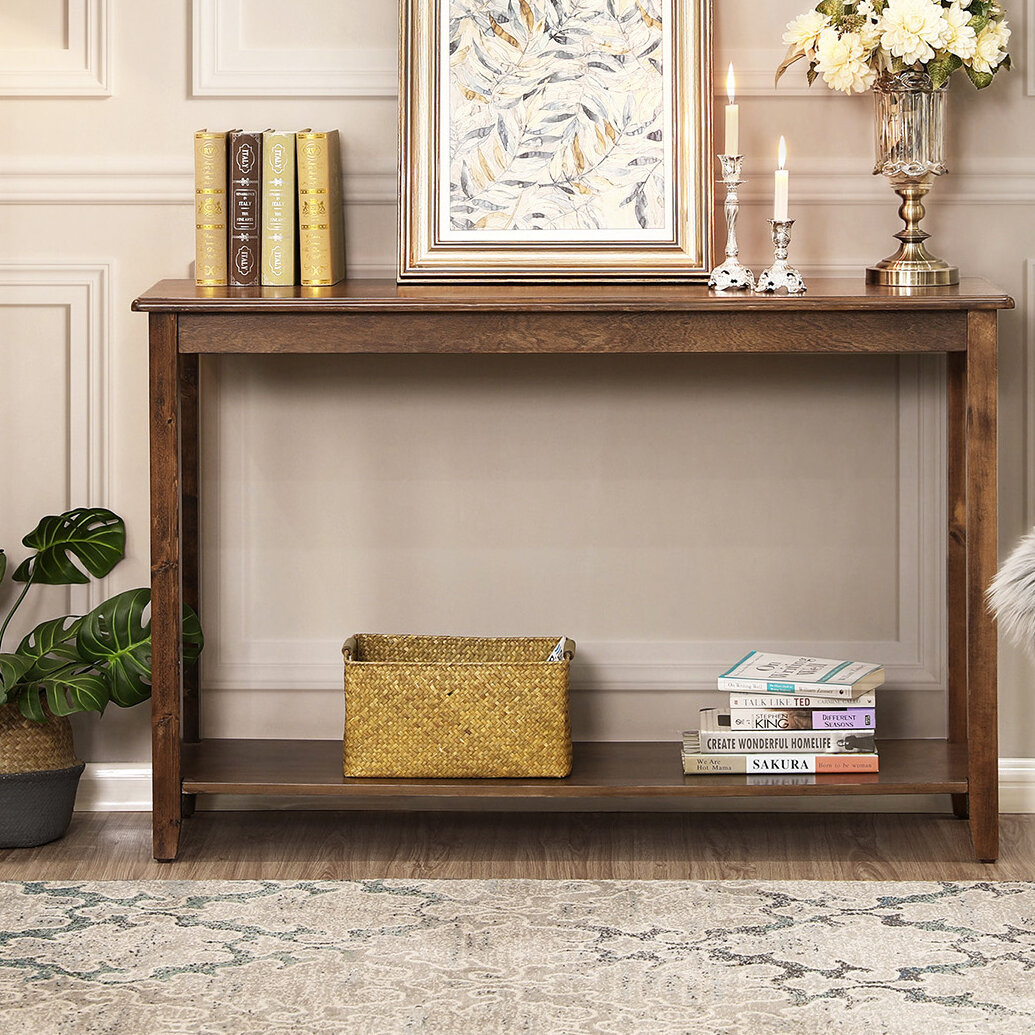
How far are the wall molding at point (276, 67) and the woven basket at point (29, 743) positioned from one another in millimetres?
1149

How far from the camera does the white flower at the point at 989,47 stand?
7.51ft

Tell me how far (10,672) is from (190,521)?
0.43 metres

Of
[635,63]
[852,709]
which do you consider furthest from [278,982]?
[635,63]

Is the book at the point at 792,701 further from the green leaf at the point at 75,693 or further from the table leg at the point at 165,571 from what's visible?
the green leaf at the point at 75,693

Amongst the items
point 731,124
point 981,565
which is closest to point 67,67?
point 731,124

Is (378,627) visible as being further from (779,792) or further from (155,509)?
(779,792)

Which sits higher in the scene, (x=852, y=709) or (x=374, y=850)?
(x=852, y=709)

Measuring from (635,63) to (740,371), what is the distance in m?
0.58

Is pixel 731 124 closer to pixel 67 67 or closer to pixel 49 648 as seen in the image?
pixel 67 67

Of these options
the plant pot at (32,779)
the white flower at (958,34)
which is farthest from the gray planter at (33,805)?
the white flower at (958,34)

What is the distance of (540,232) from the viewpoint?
2428mm

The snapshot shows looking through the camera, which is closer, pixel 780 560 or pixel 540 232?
pixel 540 232

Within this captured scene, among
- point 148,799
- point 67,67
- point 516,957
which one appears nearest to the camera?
point 516,957

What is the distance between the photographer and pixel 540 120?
2.43m
